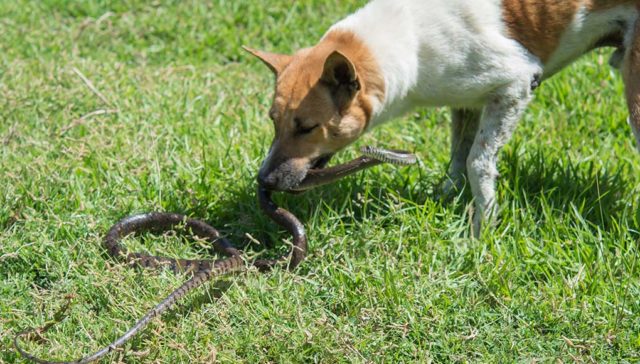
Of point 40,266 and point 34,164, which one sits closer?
point 40,266

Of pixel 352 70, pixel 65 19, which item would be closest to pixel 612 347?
pixel 352 70

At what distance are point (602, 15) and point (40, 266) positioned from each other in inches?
125

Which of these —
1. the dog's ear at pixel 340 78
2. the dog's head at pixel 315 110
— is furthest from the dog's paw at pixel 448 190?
the dog's ear at pixel 340 78

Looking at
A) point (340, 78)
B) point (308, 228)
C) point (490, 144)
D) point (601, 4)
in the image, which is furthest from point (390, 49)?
point (601, 4)

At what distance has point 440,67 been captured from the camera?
533 cm

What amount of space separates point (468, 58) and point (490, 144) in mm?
495

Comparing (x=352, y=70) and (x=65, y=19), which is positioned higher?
(x=352, y=70)

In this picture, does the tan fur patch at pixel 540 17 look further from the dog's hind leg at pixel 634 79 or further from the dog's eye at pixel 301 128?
the dog's eye at pixel 301 128

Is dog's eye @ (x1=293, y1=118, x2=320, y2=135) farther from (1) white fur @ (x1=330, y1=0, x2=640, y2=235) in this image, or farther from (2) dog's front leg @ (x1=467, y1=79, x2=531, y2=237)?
(2) dog's front leg @ (x1=467, y1=79, x2=531, y2=237)

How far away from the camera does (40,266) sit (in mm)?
5047

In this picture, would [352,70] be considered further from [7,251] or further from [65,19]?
[65,19]

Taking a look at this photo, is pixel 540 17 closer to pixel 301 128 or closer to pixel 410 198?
pixel 410 198

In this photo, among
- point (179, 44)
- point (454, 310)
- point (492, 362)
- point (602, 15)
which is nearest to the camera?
point (492, 362)

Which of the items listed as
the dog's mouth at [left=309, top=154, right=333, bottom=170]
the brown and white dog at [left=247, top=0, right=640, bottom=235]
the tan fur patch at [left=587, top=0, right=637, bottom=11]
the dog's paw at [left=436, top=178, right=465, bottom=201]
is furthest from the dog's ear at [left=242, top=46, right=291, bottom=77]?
the tan fur patch at [left=587, top=0, right=637, bottom=11]
